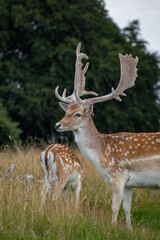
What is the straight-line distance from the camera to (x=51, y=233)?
398cm

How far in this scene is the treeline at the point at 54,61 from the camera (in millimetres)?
16391

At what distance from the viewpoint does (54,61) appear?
17.1 metres

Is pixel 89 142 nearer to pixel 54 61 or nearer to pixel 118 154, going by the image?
pixel 118 154

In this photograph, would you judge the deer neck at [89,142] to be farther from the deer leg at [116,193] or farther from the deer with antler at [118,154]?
the deer leg at [116,193]

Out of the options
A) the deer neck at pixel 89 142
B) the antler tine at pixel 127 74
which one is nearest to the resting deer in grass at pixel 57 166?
the deer neck at pixel 89 142

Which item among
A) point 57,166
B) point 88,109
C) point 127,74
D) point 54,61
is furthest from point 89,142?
point 54,61

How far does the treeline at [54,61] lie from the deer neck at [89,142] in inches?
415

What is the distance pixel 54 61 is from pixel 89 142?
40.1 feet

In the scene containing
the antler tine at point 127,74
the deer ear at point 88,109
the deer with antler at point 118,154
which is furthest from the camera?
the antler tine at point 127,74

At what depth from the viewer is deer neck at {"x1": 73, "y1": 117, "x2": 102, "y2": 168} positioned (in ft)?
17.0

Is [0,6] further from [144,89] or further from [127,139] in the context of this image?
[127,139]

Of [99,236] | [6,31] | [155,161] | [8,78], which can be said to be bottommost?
[99,236]

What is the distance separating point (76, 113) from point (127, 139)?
0.79 metres

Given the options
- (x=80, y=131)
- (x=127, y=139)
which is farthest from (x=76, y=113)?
(x=127, y=139)
